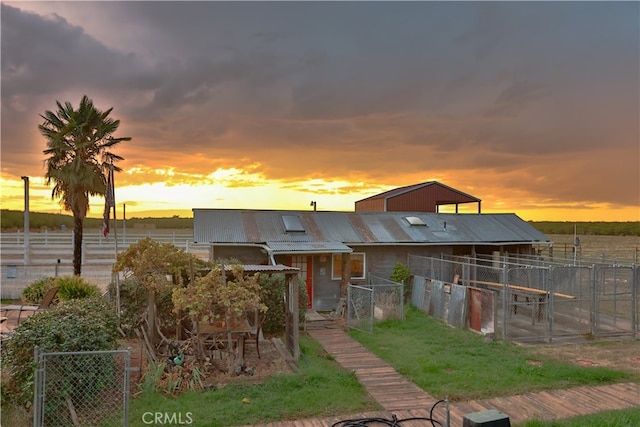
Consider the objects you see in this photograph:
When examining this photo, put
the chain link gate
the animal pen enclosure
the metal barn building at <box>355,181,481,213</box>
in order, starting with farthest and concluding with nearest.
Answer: the metal barn building at <box>355,181,481,213</box> → the animal pen enclosure → the chain link gate

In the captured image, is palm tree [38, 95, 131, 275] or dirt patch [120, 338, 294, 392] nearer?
dirt patch [120, 338, 294, 392]

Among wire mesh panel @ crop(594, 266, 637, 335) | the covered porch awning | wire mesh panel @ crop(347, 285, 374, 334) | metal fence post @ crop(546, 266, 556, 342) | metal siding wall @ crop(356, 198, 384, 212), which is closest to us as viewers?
metal fence post @ crop(546, 266, 556, 342)

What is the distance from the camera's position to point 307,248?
15602mm

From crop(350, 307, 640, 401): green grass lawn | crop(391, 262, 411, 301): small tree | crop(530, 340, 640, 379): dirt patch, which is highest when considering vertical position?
crop(391, 262, 411, 301): small tree

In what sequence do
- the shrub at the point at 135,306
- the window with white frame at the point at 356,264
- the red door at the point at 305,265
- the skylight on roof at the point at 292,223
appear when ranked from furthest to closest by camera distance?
the skylight on roof at the point at 292,223 < the window with white frame at the point at 356,264 < the red door at the point at 305,265 < the shrub at the point at 135,306

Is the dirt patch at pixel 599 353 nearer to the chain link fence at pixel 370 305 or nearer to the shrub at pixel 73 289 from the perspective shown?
the chain link fence at pixel 370 305

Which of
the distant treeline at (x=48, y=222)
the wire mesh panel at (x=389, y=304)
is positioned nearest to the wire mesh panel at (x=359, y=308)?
the wire mesh panel at (x=389, y=304)

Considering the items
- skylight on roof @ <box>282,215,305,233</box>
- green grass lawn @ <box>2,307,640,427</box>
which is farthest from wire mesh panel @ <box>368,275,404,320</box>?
skylight on roof @ <box>282,215,305,233</box>

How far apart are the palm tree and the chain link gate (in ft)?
38.2

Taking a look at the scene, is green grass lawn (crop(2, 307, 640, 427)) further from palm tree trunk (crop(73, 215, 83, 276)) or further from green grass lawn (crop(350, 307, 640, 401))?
palm tree trunk (crop(73, 215, 83, 276))

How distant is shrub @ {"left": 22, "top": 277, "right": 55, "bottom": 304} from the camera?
54.5ft

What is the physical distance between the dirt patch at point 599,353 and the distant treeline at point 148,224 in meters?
19.5

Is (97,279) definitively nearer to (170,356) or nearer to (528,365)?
(170,356)

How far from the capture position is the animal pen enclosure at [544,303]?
39.7ft
